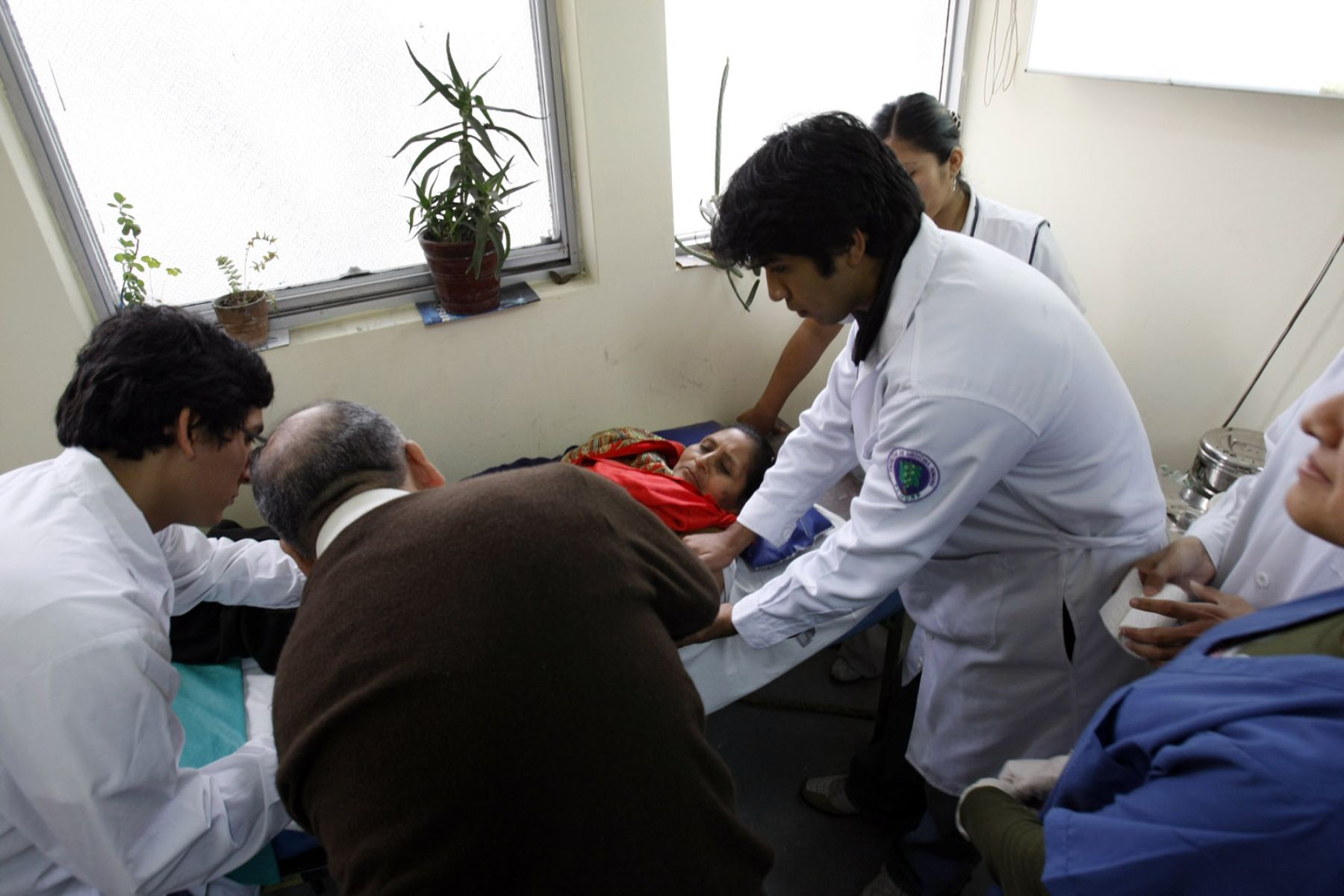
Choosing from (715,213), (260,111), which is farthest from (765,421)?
(260,111)

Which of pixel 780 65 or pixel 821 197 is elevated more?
pixel 780 65

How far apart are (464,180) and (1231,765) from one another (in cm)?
215

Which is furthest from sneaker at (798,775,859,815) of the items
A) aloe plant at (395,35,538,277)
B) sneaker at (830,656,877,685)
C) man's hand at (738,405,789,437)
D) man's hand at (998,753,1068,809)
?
aloe plant at (395,35,538,277)

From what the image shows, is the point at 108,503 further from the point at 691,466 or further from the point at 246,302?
the point at 691,466

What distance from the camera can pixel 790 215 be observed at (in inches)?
46.4

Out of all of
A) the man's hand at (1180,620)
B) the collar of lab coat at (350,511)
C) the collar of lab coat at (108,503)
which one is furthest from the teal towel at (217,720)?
the man's hand at (1180,620)

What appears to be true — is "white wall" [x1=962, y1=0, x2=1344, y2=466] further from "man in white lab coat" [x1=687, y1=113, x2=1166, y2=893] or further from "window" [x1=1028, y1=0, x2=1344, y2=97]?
"man in white lab coat" [x1=687, y1=113, x2=1166, y2=893]

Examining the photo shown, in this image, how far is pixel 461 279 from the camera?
2.22 meters

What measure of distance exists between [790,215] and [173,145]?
182cm

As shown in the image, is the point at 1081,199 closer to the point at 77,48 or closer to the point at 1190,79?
the point at 1190,79

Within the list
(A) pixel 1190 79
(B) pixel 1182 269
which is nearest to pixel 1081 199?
(B) pixel 1182 269

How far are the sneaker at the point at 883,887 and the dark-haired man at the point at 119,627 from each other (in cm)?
136

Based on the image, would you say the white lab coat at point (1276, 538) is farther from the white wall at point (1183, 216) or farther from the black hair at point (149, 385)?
the black hair at point (149, 385)

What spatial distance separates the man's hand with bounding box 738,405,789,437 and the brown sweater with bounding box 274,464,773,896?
1977 mm
